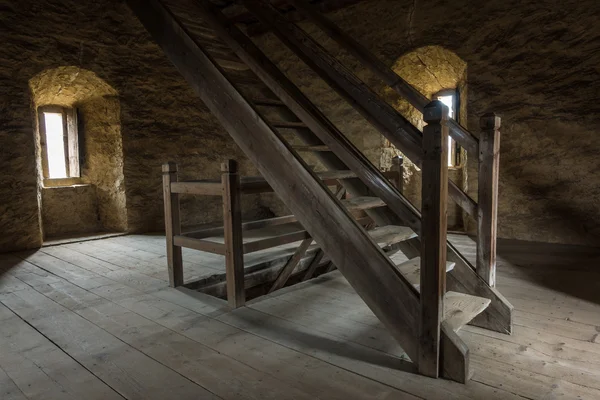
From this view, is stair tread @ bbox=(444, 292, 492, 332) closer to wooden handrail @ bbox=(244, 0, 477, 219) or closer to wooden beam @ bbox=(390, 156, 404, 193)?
wooden handrail @ bbox=(244, 0, 477, 219)

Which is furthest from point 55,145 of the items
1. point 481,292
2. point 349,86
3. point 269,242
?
point 481,292

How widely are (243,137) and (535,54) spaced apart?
377cm

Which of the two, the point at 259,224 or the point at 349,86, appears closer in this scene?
the point at 349,86

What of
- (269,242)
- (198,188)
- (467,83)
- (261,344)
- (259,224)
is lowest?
(261,344)

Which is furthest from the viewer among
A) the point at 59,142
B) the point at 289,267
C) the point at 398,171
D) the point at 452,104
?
the point at 59,142

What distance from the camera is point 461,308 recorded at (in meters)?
2.29

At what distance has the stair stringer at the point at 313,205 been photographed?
2102 millimetres

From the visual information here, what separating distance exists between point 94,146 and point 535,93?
6.03m

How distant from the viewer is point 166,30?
3709 millimetres

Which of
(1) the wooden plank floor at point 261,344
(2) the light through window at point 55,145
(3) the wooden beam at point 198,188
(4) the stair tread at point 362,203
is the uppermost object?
(2) the light through window at point 55,145

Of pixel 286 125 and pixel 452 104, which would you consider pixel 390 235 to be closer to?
pixel 286 125

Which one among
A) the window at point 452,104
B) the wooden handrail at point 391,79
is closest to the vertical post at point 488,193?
the wooden handrail at point 391,79

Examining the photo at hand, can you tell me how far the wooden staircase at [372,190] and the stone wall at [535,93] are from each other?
7.50 feet

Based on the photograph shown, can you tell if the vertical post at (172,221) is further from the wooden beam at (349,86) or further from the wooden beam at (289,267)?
the wooden beam at (349,86)
